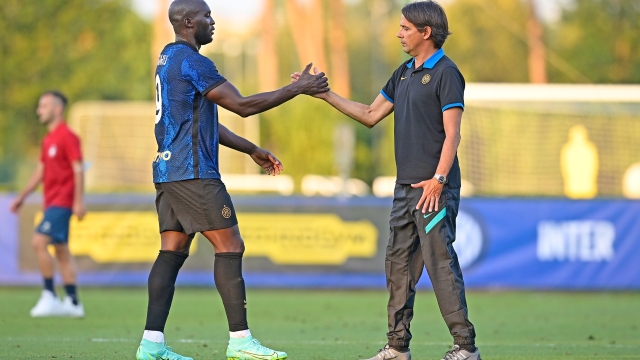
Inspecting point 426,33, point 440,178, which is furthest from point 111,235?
point 440,178

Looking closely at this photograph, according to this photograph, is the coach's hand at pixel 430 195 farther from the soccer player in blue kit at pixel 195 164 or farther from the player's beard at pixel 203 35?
the player's beard at pixel 203 35

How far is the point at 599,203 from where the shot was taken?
15961 mm

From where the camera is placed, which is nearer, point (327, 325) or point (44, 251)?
point (327, 325)

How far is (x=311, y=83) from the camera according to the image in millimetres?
7164

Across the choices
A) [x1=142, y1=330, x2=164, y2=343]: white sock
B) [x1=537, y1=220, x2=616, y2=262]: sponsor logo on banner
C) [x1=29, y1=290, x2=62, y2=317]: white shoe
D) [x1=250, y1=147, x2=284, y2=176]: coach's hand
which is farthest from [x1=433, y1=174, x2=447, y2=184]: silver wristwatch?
[x1=537, y1=220, x2=616, y2=262]: sponsor logo on banner

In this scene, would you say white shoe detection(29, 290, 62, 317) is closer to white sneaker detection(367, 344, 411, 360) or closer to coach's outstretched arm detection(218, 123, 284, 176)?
coach's outstretched arm detection(218, 123, 284, 176)

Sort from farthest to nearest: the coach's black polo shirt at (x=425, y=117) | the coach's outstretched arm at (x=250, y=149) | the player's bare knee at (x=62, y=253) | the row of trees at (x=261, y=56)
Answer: the row of trees at (x=261, y=56), the player's bare knee at (x=62, y=253), the coach's outstretched arm at (x=250, y=149), the coach's black polo shirt at (x=425, y=117)

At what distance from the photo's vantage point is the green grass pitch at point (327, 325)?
8.40 m

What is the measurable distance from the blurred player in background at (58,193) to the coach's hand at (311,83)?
5191mm

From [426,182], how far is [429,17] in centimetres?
109

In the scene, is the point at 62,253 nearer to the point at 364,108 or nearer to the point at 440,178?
the point at 364,108

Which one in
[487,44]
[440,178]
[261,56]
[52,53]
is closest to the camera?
[440,178]

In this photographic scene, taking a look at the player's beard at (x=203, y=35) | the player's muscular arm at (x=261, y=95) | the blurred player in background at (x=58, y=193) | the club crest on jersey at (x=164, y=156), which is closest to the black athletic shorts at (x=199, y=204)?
the club crest on jersey at (x=164, y=156)

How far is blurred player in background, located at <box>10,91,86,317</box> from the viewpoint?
11.8 m
